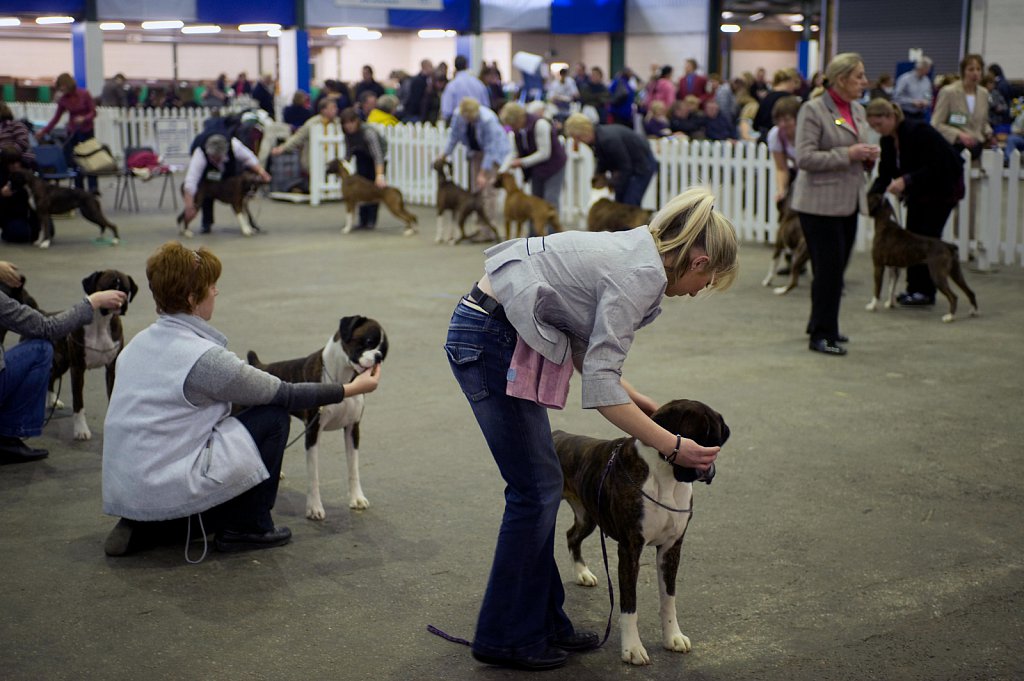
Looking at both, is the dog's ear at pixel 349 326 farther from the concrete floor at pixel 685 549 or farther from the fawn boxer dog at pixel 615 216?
the fawn boxer dog at pixel 615 216

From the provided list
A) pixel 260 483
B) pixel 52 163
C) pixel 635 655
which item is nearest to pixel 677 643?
pixel 635 655

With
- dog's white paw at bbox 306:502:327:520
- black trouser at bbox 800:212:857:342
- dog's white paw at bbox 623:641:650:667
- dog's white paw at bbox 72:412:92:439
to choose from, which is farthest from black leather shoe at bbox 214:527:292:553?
black trouser at bbox 800:212:857:342

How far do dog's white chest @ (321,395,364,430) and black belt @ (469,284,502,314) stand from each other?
5.30ft

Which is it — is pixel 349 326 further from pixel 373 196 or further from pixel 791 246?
pixel 373 196

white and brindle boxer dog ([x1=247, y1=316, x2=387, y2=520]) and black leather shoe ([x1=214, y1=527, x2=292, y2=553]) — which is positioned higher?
white and brindle boxer dog ([x1=247, y1=316, x2=387, y2=520])

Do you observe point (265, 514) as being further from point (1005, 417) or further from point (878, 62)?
point (878, 62)

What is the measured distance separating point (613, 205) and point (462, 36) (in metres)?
23.9

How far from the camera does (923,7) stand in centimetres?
2880

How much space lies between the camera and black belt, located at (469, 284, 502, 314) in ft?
10.7

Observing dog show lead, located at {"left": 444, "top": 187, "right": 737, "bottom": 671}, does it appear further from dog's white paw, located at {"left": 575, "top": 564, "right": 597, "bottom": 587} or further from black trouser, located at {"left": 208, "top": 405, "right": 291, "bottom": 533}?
black trouser, located at {"left": 208, "top": 405, "right": 291, "bottom": 533}

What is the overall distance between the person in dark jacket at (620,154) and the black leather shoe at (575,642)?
8.83 metres

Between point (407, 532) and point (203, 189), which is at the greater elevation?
point (203, 189)

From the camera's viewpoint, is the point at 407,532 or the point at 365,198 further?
the point at 365,198

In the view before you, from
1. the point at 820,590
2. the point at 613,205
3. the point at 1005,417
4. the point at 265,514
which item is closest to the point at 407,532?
the point at 265,514
